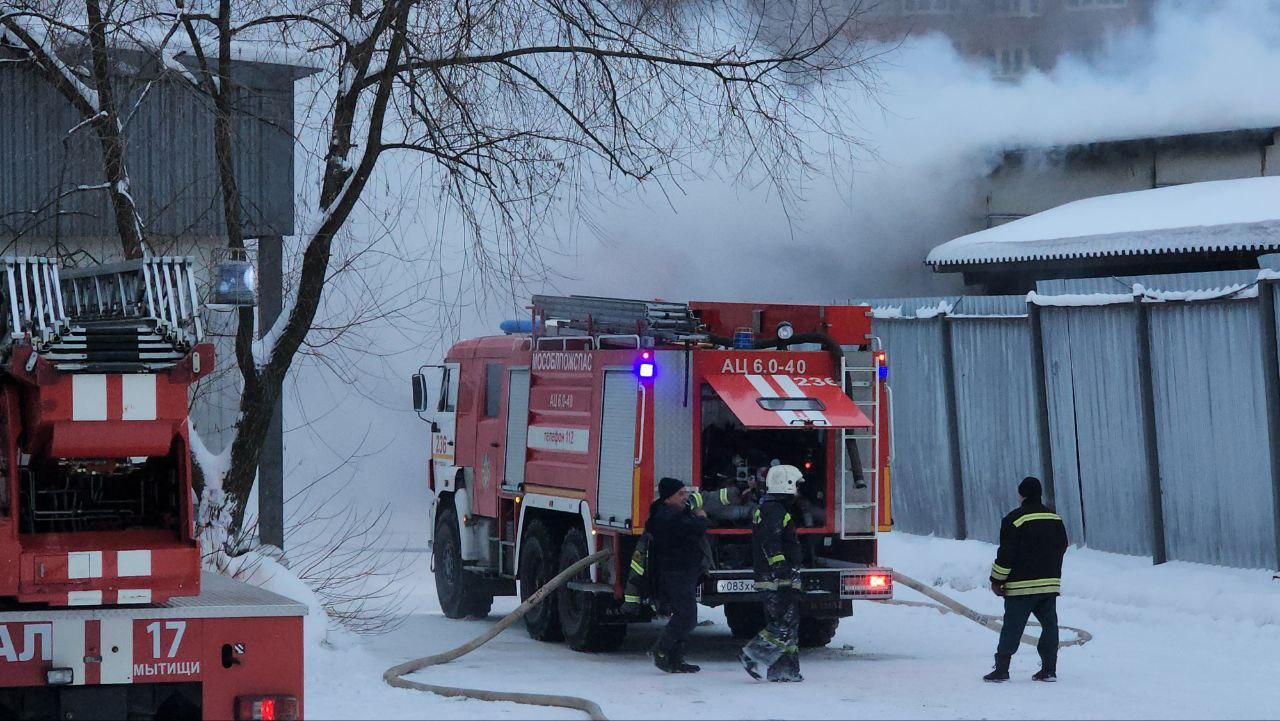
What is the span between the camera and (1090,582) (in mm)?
15617

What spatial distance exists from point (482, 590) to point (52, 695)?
30.5 feet

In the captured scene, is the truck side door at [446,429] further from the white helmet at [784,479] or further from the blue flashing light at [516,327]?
the white helmet at [784,479]

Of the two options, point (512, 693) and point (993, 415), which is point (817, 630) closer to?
point (512, 693)

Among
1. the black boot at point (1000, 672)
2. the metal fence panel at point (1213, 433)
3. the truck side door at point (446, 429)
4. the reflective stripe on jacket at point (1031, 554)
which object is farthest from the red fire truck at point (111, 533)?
the metal fence panel at point (1213, 433)

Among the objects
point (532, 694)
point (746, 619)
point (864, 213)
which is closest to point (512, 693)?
point (532, 694)

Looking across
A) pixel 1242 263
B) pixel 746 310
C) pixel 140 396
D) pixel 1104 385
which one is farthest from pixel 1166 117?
pixel 140 396

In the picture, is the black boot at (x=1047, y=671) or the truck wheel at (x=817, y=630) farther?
the truck wheel at (x=817, y=630)

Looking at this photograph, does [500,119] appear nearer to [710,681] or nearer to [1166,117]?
[710,681]

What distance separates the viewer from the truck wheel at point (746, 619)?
15023 mm

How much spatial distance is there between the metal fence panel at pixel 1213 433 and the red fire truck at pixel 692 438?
11.1 feet

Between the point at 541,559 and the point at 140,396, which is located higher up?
the point at 140,396

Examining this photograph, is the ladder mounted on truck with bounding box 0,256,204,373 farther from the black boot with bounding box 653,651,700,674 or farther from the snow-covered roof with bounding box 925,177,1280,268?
the snow-covered roof with bounding box 925,177,1280,268

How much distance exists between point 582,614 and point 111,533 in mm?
6276

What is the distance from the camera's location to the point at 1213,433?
14875mm
